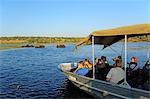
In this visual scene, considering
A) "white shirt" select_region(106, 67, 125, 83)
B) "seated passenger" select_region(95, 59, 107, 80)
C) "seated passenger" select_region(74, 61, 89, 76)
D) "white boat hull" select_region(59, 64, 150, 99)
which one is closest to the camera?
"white boat hull" select_region(59, 64, 150, 99)

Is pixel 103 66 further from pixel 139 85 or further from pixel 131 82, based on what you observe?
pixel 139 85

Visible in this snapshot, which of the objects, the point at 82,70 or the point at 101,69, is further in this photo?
the point at 82,70

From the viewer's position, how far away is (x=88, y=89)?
1095 cm

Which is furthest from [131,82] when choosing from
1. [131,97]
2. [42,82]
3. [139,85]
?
[42,82]

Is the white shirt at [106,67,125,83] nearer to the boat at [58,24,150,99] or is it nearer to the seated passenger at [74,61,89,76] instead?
the boat at [58,24,150,99]

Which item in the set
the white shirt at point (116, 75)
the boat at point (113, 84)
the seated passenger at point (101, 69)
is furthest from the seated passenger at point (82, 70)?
the white shirt at point (116, 75)

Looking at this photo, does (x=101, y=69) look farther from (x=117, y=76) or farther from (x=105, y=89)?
(x=117, y=76)

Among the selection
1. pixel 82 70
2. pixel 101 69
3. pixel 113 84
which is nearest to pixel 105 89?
pixel 113 84

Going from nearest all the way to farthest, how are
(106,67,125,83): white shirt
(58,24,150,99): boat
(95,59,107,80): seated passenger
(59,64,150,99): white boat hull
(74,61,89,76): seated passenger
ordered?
1. (59,64,150,99): white boat hull
2. (58,24,150,99): boat
3. (106,67,125,83): white shirt
4. (95,59,107,80): seated passenger
5. (74,61,89,76): seated passenger

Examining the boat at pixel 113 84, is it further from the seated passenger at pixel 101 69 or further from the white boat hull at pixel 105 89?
the seated passenger at pixel 101 69

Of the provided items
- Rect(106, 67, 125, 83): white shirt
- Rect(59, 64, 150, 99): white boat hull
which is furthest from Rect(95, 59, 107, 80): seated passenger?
Rect(106, 67, 125, 83): white shirt

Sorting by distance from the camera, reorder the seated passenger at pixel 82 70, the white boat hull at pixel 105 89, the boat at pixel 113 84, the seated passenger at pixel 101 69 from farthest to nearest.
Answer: the seated passenger at pixel 82 70 → the seated passenger at pixel 101 69 → the boat at pixel 113 84 → the white boat hull at pixel 105 89

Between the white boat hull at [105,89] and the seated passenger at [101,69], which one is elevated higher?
the seated passenger at [101,69]

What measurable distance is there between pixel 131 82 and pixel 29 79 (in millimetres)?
9533
